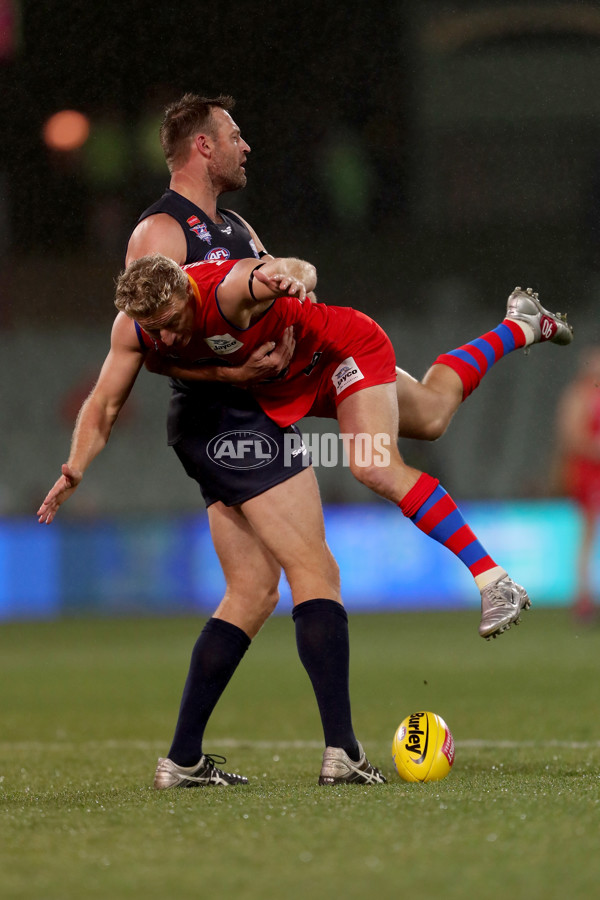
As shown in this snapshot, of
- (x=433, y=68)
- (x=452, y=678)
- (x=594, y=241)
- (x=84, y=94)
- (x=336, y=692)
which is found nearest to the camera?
(x=336, y=692)

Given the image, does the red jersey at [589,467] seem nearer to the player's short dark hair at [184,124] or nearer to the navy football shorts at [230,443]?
the player's short dark hair at [184,124]

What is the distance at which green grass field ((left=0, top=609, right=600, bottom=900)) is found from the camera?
216 cm

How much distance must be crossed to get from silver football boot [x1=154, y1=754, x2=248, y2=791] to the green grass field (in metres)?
0.07

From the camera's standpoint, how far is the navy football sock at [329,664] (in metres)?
3.49

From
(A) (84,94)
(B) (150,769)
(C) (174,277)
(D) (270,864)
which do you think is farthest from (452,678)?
(D) (270,864)

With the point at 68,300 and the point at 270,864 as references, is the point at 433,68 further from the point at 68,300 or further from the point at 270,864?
the point at 270,864

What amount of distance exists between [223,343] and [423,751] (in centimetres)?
133

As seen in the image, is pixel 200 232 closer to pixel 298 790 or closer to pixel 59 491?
pixel 59 491

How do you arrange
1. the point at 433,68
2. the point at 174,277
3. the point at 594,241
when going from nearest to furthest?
the point at 174,277 → the point at 433,68 → the point at 594,241

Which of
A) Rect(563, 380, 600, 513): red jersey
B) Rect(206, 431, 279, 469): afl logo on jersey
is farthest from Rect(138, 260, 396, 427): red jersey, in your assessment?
→ Rect(563, 380, 600, 513): red jersey

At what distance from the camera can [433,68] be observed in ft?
27.3

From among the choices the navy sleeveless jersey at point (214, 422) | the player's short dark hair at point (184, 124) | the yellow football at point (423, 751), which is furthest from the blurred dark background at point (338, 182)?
the yellow football at point (423, 751)

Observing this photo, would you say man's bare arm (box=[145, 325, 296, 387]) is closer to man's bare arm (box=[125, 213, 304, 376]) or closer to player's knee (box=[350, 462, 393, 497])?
man's bare arm (box=[125, 213, 304, 376])

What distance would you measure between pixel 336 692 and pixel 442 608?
25.5ft
